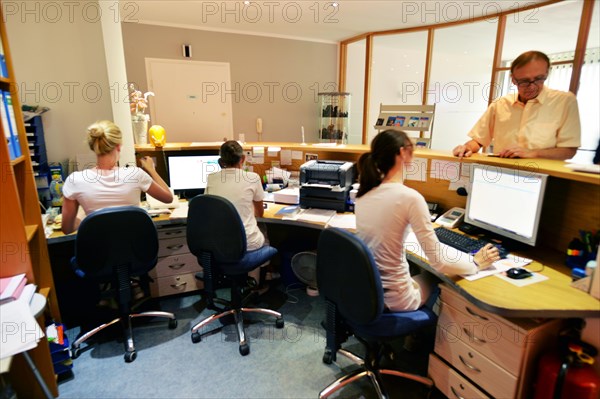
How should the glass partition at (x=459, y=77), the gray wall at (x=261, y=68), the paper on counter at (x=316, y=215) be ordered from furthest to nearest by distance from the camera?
the glass partition at (x=459, y=77) < the gray wall at (x=261, y=68) < the paper on counter at (x=316, y=215)

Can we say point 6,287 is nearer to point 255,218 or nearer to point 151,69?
point 255,218

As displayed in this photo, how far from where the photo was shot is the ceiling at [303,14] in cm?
397

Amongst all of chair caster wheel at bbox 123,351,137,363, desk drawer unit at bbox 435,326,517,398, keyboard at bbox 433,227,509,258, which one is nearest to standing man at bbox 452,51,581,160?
keyboard at bbox 433,227,509,258

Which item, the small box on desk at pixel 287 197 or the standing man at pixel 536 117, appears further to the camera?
the small box on desk at pixel 287 197

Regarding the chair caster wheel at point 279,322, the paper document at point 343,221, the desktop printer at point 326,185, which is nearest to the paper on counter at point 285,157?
the desktop printer at point 326,185

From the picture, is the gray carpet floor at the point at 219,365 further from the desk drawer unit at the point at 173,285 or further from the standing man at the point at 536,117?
the standing man at the point at 536,117

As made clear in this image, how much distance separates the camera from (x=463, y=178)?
6.86ft

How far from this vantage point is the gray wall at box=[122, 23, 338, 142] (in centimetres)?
471

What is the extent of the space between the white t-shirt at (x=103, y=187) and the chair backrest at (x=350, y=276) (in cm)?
122

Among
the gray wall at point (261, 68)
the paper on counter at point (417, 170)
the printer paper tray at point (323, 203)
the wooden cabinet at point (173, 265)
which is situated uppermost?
the gray wall at point (261, 68)

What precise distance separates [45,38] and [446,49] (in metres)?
5.51

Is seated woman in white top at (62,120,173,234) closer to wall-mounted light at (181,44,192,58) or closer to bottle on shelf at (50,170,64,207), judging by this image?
bottle on shelf at (50,170,64,207)

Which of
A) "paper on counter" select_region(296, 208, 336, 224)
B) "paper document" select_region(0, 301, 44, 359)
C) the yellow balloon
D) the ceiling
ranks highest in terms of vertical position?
the ceiling

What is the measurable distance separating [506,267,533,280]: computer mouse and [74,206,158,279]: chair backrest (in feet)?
5.89
